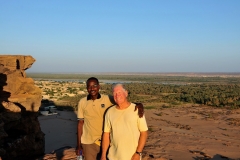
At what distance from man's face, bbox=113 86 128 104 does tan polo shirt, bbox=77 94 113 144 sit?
22.7 inches

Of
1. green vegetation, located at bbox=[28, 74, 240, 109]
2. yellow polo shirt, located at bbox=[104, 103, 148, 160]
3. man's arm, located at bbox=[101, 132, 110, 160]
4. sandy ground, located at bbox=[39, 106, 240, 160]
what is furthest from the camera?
green vegetation, located at bbox=[28, 74, 240, 109]

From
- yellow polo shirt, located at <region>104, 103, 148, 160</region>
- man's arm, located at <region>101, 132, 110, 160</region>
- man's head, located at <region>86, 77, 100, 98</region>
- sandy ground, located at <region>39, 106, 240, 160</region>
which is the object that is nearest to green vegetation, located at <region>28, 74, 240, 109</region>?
sandy ground, located at <region>39, 106, 240, 160</region>

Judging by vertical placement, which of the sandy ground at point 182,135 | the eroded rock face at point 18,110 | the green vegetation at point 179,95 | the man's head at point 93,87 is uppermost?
the man's head at point 93,87

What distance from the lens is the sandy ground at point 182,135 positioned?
10.6 metres

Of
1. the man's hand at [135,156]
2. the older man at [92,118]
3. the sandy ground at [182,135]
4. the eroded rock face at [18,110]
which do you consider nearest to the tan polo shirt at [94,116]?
the older man at [92,118]

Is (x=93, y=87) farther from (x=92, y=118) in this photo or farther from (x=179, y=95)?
(x=179, y=95)

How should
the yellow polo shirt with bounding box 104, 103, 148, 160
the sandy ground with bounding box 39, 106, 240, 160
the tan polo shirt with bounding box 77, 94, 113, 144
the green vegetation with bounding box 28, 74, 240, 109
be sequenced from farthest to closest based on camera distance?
the green vegetation with bounding box 28, 74, 240, 109 → the sandy ground with bounding box 39, 106, 240, 160 → the tan polo shirt with bounding box 77, 94, 113, 144 → the yellow polo shirt with bounding box 104, 103, 148, 160

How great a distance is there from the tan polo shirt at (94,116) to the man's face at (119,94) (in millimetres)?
578

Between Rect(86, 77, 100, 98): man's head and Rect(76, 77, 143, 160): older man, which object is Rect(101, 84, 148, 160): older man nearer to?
Rect(76, 77, 143, 160): older man

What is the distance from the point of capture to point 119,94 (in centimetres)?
359

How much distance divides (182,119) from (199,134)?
510 cm

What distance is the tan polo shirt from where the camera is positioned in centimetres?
412

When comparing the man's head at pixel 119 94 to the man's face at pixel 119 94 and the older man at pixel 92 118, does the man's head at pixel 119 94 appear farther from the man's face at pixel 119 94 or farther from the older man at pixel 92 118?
the older man at pixel 92 118

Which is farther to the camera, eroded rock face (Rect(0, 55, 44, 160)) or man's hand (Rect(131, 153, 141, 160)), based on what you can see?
eroded rock face (Rect(0, 55, 44, 160))
